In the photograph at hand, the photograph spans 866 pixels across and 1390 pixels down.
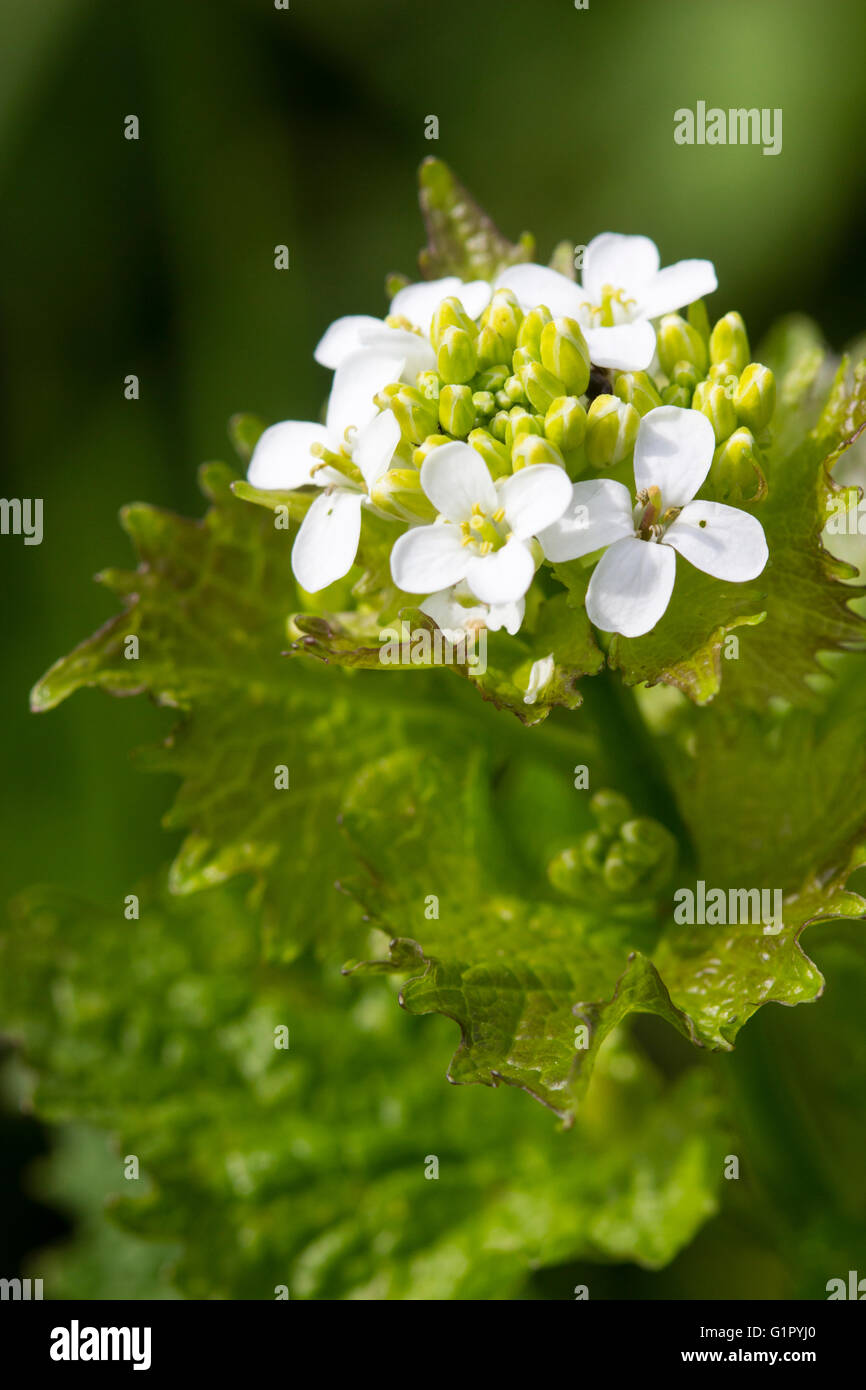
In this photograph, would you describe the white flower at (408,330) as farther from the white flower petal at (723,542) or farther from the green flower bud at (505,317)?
the white flower petal at (723,542)

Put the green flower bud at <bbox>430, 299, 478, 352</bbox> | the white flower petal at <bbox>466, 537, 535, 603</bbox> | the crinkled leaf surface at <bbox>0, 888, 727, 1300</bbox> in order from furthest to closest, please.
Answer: the crinkled leaf surface at <bbox>0, 888, 727, 1300</bbox> < the green flower bud at <bbox>430, 299, 478, 352</bbox> < the white flower petal at <bbox>466, 537, 535, 603</bbox>

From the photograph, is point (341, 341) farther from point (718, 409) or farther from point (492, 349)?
point (718, 409)

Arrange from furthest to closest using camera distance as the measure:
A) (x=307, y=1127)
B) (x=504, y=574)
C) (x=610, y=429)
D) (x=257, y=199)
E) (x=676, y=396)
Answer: (x=257, y=199)
(x=307, y=1127)
(x=676, y=396)
(x=610, y=429)
(x=504, y=574)

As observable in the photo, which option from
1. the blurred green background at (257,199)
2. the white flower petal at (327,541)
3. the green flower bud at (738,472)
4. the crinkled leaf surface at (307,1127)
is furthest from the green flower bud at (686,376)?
the blurred green background at (257,199)

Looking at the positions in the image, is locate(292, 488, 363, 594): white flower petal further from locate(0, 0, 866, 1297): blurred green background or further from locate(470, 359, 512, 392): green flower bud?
locate(0, 0, 866, 1297): blurred green background

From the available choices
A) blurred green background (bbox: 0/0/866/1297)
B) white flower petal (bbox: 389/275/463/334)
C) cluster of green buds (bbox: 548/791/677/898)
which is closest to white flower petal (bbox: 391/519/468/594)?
white flower petal (bbox: 389/275/463/334)

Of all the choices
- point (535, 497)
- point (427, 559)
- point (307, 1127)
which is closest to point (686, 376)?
point (535, 497)
